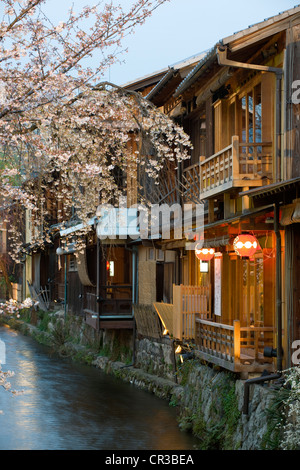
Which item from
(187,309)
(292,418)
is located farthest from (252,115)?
(292,418)

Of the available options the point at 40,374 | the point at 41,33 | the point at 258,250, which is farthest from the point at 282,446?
the point at 40,374

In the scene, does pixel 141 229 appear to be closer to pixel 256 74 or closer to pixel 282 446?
pixel 256 74

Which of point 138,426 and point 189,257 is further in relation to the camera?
point 189,257

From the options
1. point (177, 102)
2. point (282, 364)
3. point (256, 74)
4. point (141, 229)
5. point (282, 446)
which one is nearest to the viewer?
point (282, 446)

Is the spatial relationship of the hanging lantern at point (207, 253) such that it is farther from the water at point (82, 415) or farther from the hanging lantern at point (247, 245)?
the water at point (82, 415)

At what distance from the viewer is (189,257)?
19203 mm

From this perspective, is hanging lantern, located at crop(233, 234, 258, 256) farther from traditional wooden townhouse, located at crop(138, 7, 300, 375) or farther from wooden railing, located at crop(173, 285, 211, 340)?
wooden railing, located at crop(173, 285, 211, 340)

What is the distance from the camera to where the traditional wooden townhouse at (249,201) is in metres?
11.6

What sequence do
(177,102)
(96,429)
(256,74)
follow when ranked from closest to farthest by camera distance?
1. (256,74)
2. (96,429)
3. (177,102)

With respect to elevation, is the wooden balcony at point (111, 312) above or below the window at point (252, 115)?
below

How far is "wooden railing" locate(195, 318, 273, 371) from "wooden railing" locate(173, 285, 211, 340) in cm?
72

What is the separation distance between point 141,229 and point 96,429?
775cm

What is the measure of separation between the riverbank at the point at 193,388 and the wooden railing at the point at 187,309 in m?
0.88

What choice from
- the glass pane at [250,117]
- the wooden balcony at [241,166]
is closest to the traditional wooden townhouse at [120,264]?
the glass pane at [250,117]
